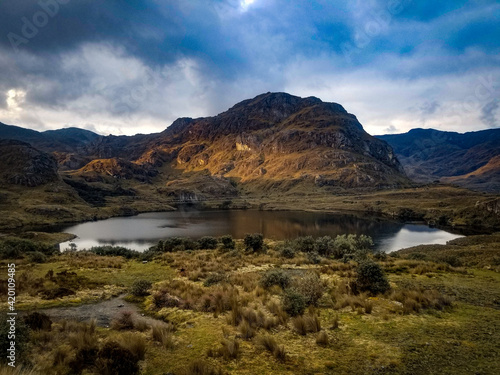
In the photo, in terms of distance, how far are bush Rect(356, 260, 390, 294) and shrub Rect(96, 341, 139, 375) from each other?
9.86 m

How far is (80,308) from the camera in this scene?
11.2 m

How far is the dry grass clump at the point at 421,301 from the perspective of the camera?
9781 millimetres

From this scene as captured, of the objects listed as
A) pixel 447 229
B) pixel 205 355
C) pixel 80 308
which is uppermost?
pixel 205 355

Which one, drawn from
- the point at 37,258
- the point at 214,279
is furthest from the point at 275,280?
the point at 37,258

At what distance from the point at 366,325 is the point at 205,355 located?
519 centimetres

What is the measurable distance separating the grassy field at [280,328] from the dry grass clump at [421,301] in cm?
4

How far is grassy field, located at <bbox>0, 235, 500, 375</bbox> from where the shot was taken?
20.7 ft

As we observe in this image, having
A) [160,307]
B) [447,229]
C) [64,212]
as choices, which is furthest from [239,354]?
[64,212]

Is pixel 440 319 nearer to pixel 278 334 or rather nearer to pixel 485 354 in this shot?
pixel 485 354

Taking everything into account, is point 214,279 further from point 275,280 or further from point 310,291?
point 310,291

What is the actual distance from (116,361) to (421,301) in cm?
1031

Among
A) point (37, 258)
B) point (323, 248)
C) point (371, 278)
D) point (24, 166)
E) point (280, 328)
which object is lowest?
point (323, 248)

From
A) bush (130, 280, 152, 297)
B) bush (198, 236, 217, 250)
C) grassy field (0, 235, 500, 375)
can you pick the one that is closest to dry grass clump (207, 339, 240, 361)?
grassy field (0, 235, 500, 375)

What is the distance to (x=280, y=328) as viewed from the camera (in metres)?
8.63
